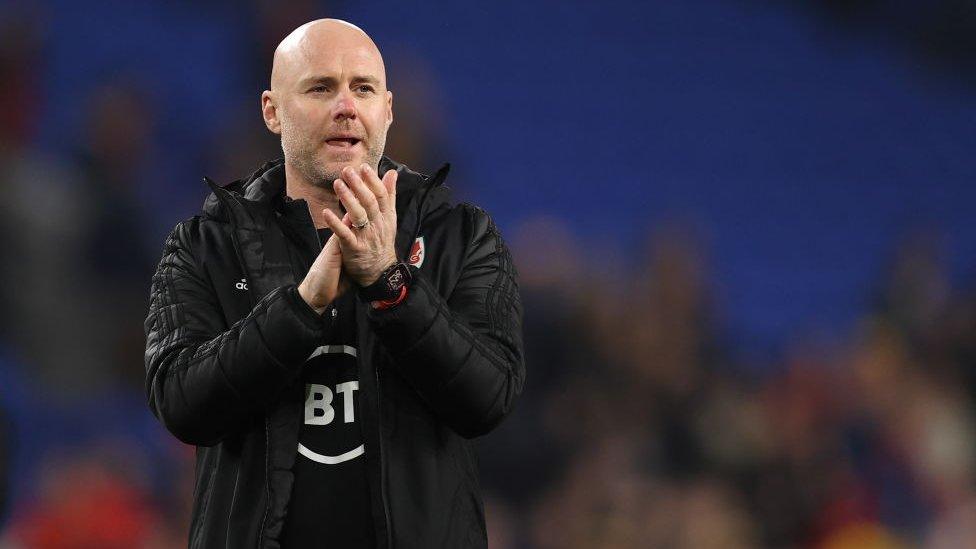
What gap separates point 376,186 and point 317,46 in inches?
11.1

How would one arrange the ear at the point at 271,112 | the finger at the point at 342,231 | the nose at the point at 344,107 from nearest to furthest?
the finger at the point at 342,231 < the nose at the point at 344,107 < the ear at the point at 271,112

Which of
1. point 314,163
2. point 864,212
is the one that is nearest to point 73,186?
point 314,163

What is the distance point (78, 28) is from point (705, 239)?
1.92 meters

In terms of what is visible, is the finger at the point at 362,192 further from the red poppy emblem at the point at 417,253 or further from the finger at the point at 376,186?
the red poppy emblem at the point at 417,253

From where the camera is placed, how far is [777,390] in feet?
12.0

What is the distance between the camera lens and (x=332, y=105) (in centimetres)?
150

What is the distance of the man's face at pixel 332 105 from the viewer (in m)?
1.50

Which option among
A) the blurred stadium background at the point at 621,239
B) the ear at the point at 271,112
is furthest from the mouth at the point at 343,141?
the blurred stadium background at the point at 621,239

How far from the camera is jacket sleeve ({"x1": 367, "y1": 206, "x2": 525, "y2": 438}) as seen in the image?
4.38 ft

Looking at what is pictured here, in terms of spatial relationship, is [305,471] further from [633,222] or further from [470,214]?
[633,222]

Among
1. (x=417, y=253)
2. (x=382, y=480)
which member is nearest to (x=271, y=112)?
(x=417, y=253)

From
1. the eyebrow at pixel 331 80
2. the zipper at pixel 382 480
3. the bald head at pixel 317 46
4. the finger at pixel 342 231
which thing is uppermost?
the bald head at pixel 317 46

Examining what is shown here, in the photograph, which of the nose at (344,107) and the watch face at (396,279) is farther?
the nose at (344,107)

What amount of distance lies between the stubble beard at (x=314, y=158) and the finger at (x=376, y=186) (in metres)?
0.17
